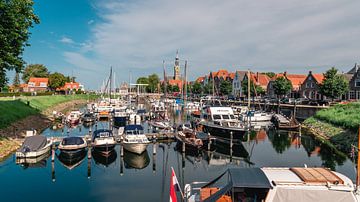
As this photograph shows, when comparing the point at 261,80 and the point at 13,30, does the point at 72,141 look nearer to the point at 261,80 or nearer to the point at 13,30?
the point at 13,30

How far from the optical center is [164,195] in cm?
1934

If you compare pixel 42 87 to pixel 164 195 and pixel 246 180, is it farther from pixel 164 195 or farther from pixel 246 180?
pixel 246 180

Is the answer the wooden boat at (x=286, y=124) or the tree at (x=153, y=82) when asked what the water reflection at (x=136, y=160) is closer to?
the wooden boat at (x=286, y=124)

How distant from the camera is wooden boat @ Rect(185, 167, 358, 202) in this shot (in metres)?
10.7

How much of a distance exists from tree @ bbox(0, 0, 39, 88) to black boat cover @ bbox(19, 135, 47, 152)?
6242 mm

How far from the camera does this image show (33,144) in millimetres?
27516

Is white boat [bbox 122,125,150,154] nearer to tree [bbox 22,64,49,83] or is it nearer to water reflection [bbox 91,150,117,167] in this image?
water reflection [bbox 91,150,117,167]

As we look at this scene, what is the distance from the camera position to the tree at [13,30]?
84.4 feet

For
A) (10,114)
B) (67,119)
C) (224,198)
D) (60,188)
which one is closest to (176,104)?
(67,119)

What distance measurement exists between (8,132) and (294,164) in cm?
3359

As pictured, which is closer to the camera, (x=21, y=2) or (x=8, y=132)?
(x=21, y=2)

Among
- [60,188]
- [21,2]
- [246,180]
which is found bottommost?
[60,188]

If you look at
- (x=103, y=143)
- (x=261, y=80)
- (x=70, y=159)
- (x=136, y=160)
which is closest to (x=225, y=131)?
(x=136, y=160)

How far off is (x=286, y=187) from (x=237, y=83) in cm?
10885
